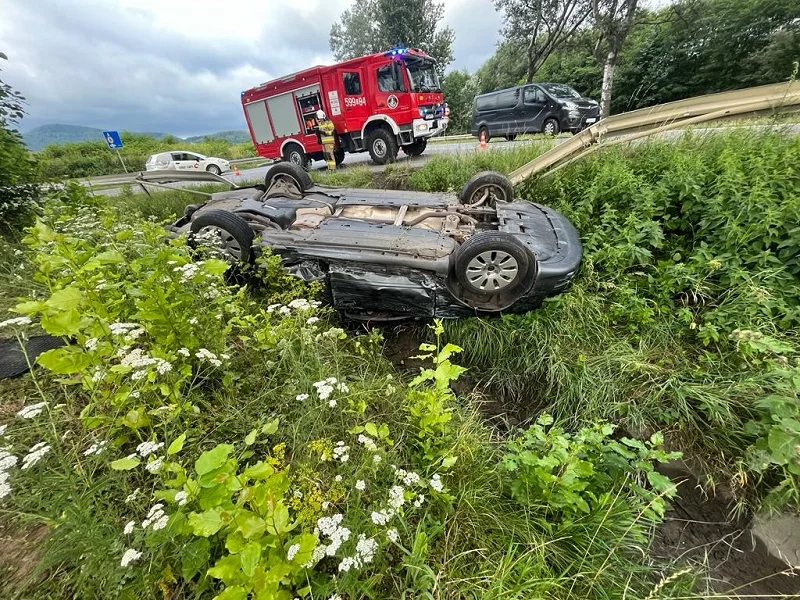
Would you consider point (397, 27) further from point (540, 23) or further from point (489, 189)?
point (489, 189)

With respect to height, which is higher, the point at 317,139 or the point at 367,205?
the point at 317,139

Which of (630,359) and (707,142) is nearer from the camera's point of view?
(630,359)

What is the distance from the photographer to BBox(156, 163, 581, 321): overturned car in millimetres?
2391

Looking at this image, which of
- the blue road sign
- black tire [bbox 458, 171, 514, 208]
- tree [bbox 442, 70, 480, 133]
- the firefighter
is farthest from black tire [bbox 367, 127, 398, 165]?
tree [bbox 442, 70, 480, 133]

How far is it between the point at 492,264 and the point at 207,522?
7.00 feet

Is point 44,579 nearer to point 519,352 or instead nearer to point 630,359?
point 519,352

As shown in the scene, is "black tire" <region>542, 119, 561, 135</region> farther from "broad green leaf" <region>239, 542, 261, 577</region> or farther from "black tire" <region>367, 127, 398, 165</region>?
"broad green leaf" <region>239, 542, 261, 577</region>

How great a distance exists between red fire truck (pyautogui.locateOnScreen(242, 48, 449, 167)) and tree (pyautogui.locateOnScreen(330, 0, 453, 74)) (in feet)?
39.4

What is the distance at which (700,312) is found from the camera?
2.37m

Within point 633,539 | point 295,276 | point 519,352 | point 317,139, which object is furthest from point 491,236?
point 317,139

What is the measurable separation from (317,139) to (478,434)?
9.94 m

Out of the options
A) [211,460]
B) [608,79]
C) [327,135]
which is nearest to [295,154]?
[327,135]

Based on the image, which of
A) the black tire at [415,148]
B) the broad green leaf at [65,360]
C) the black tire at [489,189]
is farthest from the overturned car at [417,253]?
the black tire at [415,148]

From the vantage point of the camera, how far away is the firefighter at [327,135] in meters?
8.55
